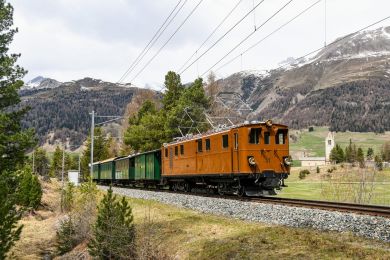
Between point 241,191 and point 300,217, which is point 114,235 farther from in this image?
point 241,191

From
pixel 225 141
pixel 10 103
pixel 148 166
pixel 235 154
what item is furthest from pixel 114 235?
pixel 148 166

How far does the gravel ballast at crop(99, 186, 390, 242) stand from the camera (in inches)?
520

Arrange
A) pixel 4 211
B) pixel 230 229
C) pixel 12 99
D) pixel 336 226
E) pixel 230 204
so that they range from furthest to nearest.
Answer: pixel 12 99
pixel 230 204
pixel 4 211
pixel 230 229
pixel 336 226

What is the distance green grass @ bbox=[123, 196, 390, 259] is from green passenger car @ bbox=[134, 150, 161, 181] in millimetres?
18681

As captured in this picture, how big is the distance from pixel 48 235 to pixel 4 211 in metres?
14.4

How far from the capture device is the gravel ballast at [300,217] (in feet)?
43.3

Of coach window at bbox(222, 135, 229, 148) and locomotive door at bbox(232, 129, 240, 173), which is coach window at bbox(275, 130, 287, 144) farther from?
coach window at bbox(222, 135, 229, 148)

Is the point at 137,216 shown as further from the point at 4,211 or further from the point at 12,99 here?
the point at 12,99

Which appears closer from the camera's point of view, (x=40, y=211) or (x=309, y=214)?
(x=309, y=214)

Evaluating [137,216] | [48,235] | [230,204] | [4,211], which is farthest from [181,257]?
[48,235]

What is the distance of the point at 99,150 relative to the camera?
349ft

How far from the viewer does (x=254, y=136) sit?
23203mm

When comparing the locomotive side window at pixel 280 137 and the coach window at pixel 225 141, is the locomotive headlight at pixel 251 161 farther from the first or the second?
the locomotive side window at pixel 280 137

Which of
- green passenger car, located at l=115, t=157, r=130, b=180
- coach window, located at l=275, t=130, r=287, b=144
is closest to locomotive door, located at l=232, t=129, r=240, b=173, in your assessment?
coach window, located at l=275, t=130, r=287, b=144
